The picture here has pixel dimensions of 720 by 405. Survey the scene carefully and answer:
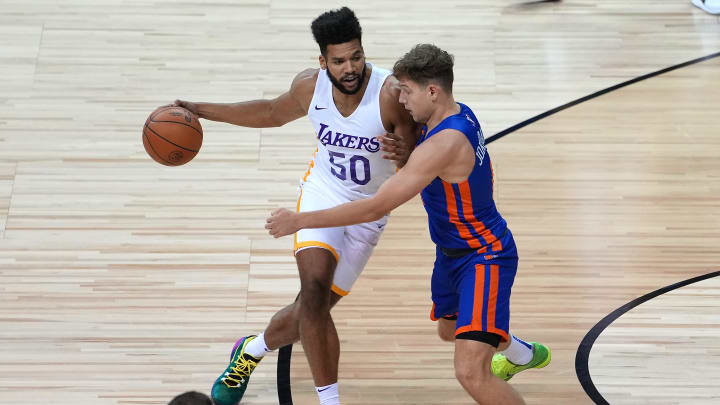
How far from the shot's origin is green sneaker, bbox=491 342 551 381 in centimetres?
494

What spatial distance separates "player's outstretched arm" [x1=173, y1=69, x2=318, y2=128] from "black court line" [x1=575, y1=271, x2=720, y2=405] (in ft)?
6.57

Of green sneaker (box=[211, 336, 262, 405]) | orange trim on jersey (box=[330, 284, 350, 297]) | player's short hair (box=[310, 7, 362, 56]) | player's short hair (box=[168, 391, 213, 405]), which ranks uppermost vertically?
player's short hair (box=[310, 7, 362, 56])

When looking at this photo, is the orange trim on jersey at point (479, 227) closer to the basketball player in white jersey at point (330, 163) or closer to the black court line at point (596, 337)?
the basketball player in white jersey at point (330, 163)

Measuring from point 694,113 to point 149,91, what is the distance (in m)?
3.95

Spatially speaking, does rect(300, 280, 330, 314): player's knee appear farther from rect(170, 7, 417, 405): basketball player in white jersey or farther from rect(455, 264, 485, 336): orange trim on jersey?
rect(455, 264, 485, 336): orange trim on jersey

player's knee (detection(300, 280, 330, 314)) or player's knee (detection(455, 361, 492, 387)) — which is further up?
player's knee (detection(300, 280, 330, 314))

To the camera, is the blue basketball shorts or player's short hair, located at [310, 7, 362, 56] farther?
player's short hair, located at [310, 7, 362, 56]

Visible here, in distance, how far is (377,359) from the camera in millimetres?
5211

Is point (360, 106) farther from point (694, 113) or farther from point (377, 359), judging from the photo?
point (694, 113)

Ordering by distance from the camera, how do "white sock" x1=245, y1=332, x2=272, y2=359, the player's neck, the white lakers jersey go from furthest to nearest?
"white sock" x1=245, y1=332, x2=272, y2=359 → the white lakers jersey → the player's neck

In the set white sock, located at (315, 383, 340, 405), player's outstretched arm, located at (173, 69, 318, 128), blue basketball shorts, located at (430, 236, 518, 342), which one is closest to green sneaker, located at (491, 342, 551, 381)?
blue basketball shorts, located at (430, 236, 518, 342)

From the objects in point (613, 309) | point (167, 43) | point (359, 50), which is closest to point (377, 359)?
point (613, 309)

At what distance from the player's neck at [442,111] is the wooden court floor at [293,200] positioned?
5.05 feet

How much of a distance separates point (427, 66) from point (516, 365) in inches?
68.4
